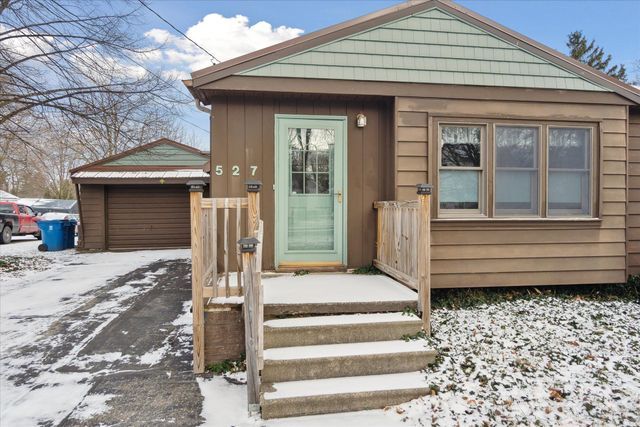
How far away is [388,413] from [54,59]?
880cm

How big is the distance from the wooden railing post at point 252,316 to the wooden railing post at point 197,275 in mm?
725

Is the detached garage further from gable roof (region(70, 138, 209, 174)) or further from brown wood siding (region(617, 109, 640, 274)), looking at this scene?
brown wood siding (region(617, 109, 640, 274))

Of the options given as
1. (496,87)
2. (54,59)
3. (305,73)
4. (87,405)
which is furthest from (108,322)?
(54,59)

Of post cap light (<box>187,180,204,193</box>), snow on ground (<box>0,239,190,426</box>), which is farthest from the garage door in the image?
post cap light (<box>187,180,204,193</box>)

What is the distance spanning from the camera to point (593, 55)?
732 inches

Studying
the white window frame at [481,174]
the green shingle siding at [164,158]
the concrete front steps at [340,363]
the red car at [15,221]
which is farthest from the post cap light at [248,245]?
the red car at [15,221]

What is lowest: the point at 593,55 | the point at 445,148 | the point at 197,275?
the point at 197,275

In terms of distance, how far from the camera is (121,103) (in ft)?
26.0

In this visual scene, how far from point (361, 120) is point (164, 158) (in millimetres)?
8194

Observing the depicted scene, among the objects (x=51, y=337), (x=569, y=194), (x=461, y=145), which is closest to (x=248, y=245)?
(x=51, y=337)

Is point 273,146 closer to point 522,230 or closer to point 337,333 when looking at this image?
point 337,333

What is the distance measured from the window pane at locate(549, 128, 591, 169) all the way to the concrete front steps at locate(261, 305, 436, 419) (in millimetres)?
3252

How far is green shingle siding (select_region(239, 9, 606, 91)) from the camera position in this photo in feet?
14.0

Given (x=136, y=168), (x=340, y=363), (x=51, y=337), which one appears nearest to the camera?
(x=340, y=363)
